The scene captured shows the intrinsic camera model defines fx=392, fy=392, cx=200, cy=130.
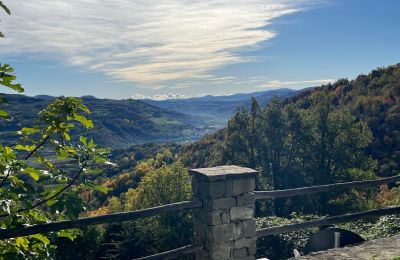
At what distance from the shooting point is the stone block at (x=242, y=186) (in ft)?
20.7

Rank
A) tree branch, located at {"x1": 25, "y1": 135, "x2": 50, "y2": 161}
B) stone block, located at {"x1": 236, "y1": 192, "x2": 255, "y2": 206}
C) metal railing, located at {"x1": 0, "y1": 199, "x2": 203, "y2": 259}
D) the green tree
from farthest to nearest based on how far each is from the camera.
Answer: the green tree → stone block, located at {"x1": 236, "y1": 192, "x2": 255, "y2": 206} → metal railing, located at {"x1": 0, "y1": 199, "x2": 203, "y2": 259} → tree branch, located at {"x1": 25, "y1": 135, "x2": 50, "y2": 161}

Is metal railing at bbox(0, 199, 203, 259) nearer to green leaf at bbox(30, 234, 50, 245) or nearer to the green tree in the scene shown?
green leaf at bbox(30, 234, 50, 245)

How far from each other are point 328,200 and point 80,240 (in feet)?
67.7

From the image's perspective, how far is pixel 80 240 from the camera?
23.8 m

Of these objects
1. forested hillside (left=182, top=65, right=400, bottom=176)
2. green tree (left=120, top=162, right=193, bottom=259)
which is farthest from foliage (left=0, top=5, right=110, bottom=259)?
forested hillside (left=182, top=65, right=400, bottom=176)

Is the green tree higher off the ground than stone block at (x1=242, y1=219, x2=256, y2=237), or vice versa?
stone block at (x1=242, y1=219, x2=256, y2=237)

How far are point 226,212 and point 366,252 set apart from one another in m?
2.46

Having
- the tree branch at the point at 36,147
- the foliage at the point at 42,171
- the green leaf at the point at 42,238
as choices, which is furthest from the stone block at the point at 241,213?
the tree branch at the point at 36,147

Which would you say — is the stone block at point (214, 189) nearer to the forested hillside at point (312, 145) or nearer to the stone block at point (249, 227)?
the stone block at point (249, 227)

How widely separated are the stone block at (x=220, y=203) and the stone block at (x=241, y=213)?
10 centimetres

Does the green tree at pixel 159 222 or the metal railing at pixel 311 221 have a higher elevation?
the metal railing at pixel 311 221

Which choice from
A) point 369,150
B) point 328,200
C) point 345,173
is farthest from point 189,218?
point 369,150

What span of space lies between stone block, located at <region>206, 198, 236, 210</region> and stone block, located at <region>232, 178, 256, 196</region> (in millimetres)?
144

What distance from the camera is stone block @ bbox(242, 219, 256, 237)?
6.47m
